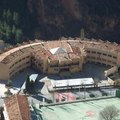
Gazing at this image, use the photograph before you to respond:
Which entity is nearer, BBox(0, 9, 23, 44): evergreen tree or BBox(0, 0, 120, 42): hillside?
BBox(0, 9, 23, 44): evergreen tree

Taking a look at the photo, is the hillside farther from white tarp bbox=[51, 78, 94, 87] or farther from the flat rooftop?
the flat rooftop

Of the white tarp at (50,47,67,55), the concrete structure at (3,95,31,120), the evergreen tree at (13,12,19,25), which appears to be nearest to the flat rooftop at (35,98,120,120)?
the concrete structure at (3,95,31,120)

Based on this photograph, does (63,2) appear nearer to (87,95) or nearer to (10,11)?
(10,11)

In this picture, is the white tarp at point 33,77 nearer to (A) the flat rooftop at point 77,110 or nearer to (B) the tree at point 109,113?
(A) the flat rooftop at point 77,110

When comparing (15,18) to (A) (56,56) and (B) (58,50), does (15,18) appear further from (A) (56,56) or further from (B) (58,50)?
(A) (56,56)

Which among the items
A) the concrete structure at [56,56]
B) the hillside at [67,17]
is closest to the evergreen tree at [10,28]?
the hillside at [67,17]

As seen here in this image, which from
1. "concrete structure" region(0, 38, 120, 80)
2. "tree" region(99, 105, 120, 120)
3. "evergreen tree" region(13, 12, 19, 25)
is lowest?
"tree" region(99, 105, 120, 120)
